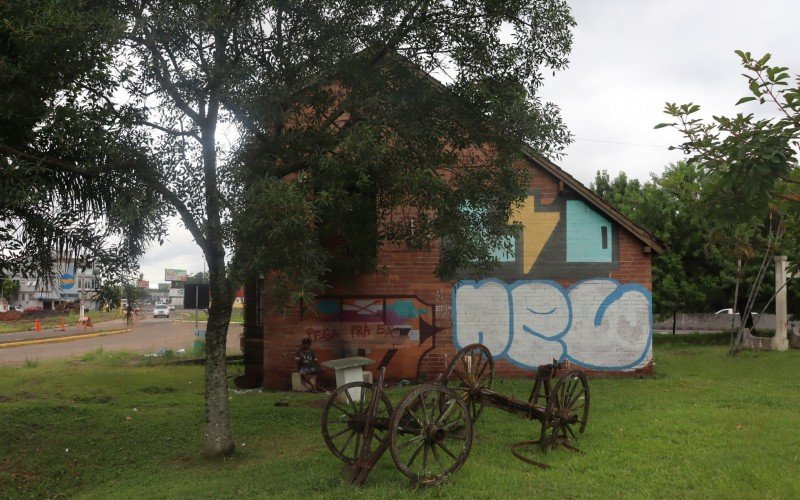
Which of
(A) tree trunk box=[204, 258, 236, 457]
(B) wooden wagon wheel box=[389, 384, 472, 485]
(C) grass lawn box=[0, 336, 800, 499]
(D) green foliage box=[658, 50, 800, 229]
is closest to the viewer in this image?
(D) green foliage box=[658, 50, 800, 229]

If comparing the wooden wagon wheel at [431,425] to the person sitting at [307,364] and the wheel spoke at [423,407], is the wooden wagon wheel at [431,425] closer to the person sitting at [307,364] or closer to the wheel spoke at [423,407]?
the wheel spoke at [423,407]

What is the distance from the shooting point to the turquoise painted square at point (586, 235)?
48.9 ft

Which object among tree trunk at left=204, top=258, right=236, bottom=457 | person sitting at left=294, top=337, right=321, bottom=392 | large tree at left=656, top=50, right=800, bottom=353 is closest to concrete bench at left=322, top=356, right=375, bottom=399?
person sitting at left=294, top=337, right=321, bottom=392

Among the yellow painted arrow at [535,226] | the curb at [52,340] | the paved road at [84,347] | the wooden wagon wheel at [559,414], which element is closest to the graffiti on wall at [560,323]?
the yellow painted arrow at [535,226]

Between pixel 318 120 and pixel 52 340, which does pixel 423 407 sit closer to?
pixel 318 120

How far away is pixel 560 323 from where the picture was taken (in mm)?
14781

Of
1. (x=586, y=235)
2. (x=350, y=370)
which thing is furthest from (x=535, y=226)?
(x=350, y=370)

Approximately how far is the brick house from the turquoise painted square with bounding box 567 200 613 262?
22 mm

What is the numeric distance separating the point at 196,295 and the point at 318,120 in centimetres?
1491

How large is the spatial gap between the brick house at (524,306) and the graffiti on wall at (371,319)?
2 centimetres

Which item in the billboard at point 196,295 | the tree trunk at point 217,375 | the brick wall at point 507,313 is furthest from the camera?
the billboard at point 196,295

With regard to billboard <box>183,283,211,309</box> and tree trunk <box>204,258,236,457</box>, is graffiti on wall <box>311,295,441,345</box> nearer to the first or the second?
tree trunk <box>204,258,236,457</box>

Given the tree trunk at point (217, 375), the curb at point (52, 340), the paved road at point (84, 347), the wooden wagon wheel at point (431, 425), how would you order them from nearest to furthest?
the wooden wagon wheel at point (431, 425), the tree trunk at point (217, 375), the paved road at point (84, 347), the curb at point (52, 340)

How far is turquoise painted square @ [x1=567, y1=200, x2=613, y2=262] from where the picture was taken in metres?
14.9
